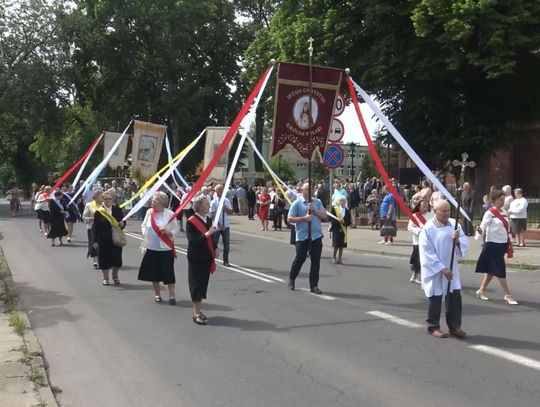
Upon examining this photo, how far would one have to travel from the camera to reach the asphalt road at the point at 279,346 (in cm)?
529

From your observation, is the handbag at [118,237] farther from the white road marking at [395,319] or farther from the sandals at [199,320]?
the white road marking at [395,319]

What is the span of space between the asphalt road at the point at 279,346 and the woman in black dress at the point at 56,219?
6137 mm

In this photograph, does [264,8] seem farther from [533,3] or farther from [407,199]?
[533,3]

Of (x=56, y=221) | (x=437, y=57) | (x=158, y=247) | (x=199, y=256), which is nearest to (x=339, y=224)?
(x=158, y=247)

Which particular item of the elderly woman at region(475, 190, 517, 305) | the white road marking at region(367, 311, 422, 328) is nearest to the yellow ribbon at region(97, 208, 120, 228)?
the white road marking at region(367, 311, 422, 328)

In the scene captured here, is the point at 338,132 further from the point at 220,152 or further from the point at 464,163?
the point at 464,163

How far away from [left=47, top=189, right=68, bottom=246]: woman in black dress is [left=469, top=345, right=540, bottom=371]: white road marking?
13.8 metres

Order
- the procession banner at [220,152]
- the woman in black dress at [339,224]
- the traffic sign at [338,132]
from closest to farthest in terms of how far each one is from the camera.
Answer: the procession banner at [220,152] → the woman in black dress at [339,224] → the traffic sign at [338,132]

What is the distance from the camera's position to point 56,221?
17922 mm

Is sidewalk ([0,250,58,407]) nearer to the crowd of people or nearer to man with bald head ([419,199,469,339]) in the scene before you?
the crowd of people

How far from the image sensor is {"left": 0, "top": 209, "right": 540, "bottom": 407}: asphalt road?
208 inches

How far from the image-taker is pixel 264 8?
4900 centimetres

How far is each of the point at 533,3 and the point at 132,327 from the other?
2011cm

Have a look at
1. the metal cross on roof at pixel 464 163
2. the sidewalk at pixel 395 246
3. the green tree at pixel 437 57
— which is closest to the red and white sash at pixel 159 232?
the sidewalk at pixel 395 246
